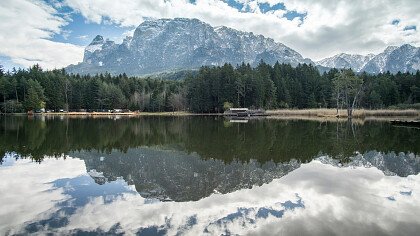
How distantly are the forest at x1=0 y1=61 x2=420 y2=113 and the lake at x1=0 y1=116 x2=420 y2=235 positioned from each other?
276 feet

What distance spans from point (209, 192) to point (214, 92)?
100491 mm

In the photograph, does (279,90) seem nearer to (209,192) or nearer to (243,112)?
(243,112)

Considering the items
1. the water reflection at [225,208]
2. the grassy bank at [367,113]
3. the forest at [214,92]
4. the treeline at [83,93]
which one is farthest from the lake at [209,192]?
the treeline at [83,93]

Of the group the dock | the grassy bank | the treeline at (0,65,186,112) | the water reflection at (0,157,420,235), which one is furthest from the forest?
the water reflection at (0,157,420,235)

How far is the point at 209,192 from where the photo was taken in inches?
484

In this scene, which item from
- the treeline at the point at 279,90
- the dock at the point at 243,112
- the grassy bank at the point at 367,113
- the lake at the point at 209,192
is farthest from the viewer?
the treeline at the point at 279,90

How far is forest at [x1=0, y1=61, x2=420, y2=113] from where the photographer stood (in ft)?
363

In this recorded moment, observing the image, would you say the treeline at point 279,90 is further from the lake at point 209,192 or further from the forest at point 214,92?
the lake at point 209,192

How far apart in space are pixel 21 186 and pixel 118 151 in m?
9.71

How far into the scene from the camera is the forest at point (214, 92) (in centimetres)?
11062

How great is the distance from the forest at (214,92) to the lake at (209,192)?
84.0 metres

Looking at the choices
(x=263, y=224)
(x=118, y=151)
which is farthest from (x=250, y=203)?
(x=118, y=151)

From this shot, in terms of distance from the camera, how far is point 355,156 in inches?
821

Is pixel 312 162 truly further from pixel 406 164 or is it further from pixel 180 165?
pixel 180 165
